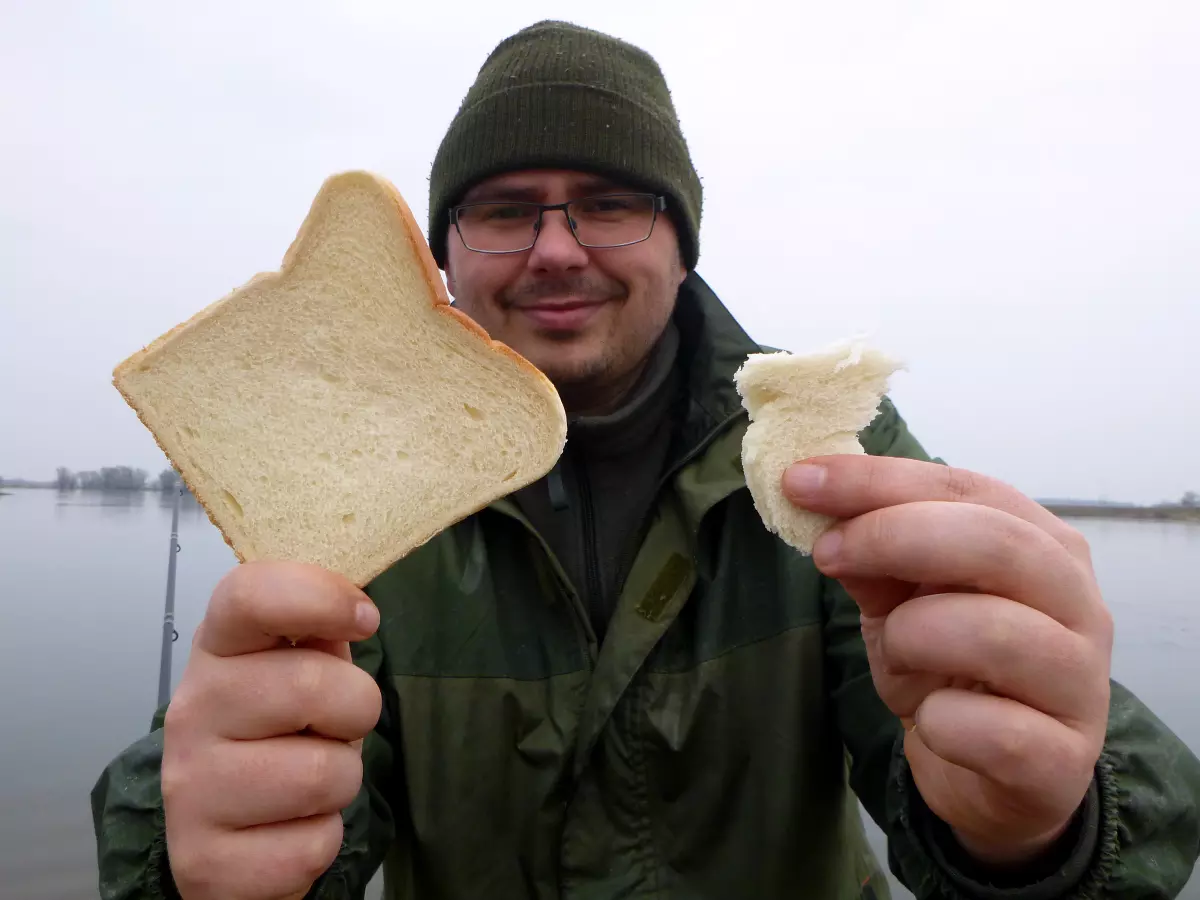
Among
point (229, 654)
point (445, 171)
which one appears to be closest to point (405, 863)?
point (229, 654)

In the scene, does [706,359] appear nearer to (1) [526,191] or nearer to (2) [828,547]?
(1) [526,191]

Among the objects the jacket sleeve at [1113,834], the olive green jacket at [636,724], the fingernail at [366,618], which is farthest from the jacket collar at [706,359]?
the fingernail at [366,618]

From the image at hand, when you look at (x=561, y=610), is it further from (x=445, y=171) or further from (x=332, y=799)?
(x=445, y=171)

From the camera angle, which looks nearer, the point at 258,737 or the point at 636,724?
the point at 258,737

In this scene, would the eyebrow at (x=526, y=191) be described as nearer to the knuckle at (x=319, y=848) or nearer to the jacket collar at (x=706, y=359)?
the jacket collar at (x=706, y=359)

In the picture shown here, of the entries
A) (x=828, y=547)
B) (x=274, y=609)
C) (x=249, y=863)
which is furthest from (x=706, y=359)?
(x=249, y=863)
